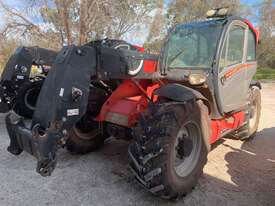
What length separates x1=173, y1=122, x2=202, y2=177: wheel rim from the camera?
312 centimetres

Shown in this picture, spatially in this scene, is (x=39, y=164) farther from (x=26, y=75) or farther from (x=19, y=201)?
(x=26, y=75)

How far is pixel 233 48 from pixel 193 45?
569mm

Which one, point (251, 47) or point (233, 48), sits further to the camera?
point (251, 47)

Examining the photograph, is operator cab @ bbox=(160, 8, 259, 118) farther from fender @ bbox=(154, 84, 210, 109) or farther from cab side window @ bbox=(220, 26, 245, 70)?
fender @ bbox=(154, 84, 210, 109)

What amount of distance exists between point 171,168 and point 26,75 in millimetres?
4087

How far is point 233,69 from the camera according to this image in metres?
3.92

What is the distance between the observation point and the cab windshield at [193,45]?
12.1 ft

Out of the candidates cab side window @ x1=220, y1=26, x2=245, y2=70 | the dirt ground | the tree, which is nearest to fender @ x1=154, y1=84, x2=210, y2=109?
cab side window @ x1=220, y1=26, x2=245, y2=70

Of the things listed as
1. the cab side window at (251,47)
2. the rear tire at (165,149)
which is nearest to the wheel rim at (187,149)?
the rear tire at (165,149)

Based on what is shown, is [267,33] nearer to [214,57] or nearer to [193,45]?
[193,45]

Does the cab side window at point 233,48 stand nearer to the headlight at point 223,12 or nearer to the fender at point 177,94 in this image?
the headlight at point 223,12

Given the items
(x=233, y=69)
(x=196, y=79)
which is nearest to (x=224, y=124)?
(x=233, y=69)

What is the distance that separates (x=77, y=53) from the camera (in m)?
2.84

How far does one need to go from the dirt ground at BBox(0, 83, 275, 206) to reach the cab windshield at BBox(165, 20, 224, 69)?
151 cm
